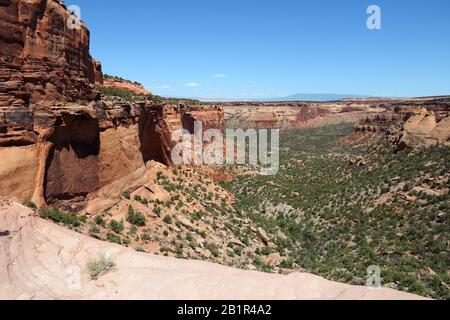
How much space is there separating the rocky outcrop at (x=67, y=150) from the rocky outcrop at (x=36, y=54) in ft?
2.38

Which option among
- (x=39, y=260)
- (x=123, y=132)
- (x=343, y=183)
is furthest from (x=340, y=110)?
(x=39, y=260)

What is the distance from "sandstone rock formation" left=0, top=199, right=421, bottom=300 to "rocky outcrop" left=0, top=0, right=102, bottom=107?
618cm

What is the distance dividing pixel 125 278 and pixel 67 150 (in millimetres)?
9399

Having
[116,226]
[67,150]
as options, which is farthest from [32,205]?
[116,226]

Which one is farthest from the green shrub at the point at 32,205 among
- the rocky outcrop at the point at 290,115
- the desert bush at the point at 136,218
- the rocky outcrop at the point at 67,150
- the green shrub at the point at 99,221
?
the rocky outcrop at the point at 290,115

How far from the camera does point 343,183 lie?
138 feet

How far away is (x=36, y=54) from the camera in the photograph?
15.9 m

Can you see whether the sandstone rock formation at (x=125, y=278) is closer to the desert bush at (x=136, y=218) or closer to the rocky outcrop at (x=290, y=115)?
the desert bush at (x=136, y=218)

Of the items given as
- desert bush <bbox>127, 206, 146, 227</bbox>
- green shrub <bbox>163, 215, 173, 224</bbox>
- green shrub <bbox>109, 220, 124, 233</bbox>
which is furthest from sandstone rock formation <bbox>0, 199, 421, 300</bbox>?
green shrub <bbox>163, 215, 173, 224</bbox>

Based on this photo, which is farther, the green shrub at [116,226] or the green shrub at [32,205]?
the green shrub at [116,226]

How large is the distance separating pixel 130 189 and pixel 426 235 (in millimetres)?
20018

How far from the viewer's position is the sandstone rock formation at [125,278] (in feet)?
29.5
